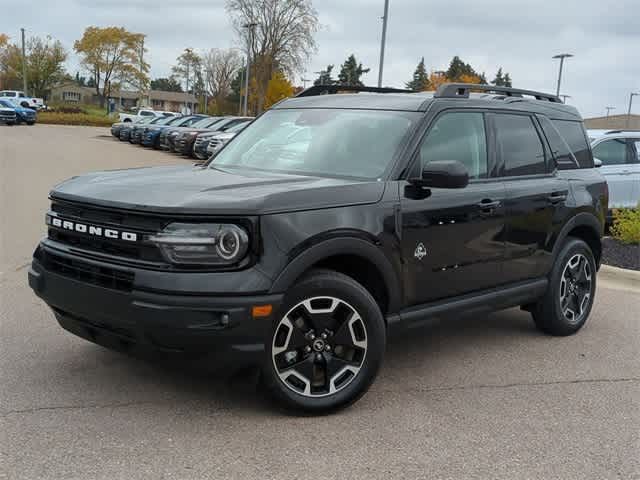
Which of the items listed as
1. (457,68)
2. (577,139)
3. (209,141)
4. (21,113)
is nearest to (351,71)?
(457,68)

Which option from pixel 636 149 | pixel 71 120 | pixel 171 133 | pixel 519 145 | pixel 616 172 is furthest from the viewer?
pixel 71 120

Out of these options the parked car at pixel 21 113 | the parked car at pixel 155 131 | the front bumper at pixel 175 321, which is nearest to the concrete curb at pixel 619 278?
the front bumper at pixel 175 321

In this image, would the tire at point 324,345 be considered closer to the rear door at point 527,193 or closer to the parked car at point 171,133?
the rear door at point 527,193

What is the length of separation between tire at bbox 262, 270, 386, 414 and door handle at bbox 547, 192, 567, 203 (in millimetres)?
2146

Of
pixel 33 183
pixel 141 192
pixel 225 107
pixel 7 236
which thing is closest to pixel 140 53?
pixel 225 107

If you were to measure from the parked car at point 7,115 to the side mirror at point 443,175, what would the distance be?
4279 centimetres

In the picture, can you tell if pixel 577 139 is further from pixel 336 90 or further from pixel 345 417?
pixel 345 417

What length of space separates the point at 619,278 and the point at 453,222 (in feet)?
15.6

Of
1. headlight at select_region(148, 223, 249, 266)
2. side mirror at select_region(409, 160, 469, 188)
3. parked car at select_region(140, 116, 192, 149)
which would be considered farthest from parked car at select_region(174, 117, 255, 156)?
headlight at select_region(148, 223, 249, 266)

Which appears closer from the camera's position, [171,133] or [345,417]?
[345,417]

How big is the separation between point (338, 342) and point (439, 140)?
5.25ft

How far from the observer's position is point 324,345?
4129 millimetres

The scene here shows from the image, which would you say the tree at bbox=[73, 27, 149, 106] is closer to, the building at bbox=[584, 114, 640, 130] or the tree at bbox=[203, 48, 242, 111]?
the tree at bbox=[203, 48, 242, 111]

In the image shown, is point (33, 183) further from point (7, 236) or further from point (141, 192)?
point (141, 192)
